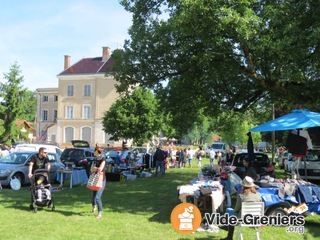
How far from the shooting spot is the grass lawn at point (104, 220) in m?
7.68

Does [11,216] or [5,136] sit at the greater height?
[5,136]

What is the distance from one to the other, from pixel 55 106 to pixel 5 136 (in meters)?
20.5

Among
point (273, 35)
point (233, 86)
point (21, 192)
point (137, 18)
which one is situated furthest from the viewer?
point (233, 86)

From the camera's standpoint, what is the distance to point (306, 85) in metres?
13.6

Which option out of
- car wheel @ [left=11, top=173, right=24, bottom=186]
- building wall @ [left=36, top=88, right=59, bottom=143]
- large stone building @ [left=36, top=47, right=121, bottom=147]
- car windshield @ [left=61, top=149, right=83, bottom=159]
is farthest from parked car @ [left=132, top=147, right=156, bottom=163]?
building wall @ [left=36, top=88, right=59, bottom=143]

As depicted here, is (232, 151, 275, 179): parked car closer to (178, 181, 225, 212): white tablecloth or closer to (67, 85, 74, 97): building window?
(178, 181, 225, 212): white tablecloth

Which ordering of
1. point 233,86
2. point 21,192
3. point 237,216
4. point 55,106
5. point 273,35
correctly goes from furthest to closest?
1. point 55,106
2. point 233,86
3. point 21,192
4. point 273,35
5. point 237,216

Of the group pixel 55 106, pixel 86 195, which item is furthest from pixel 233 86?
pixel 55 106

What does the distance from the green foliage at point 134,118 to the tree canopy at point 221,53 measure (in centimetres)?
2237

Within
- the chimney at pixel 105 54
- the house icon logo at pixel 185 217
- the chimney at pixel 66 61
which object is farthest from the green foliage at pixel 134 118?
the house icon logo at pixel 185 217

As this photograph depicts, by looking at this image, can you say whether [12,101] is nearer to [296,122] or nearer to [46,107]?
[46,107]

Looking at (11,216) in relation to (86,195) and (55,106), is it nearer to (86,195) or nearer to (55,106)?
(86,195)

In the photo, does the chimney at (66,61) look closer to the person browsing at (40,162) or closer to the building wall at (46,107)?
the building wall at (46,107)

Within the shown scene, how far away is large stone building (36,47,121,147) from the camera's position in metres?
57.5
